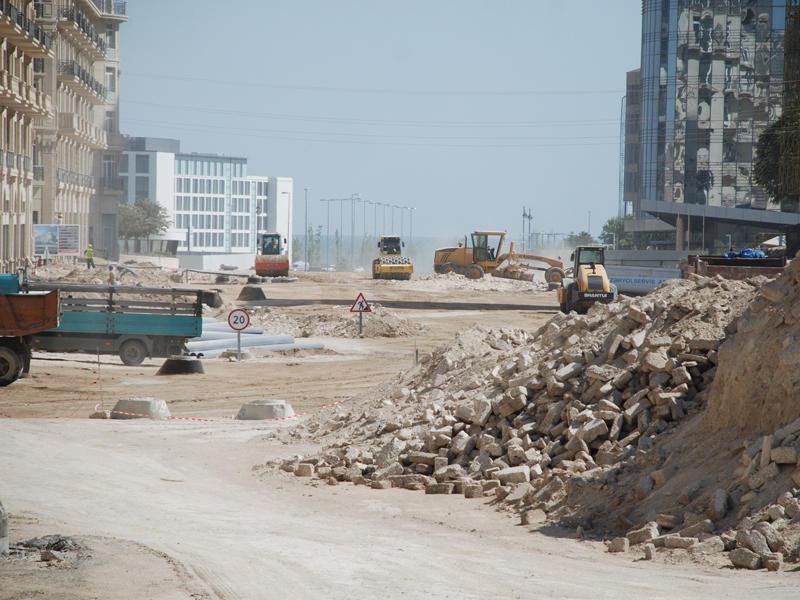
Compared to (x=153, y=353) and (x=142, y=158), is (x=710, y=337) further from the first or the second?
(x=142, y=158)

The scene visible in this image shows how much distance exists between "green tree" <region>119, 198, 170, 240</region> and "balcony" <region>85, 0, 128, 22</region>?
40.5m

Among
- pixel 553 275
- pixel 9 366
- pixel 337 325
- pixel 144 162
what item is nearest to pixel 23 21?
pixel 337 325

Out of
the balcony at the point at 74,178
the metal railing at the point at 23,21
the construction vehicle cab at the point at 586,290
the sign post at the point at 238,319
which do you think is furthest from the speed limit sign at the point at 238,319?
the balcony at the point at 74,178

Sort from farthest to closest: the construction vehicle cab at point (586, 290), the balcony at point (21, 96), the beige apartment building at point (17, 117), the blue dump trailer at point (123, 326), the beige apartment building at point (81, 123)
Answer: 1. the beige apartment building at point (81, 123)
2. the beige apartment building at point (17, 117)
3. the balcony at point (21, 96)
4. the construction vehicle cab at point (586, 290)
5. the blue dump trailer at point (123, 326)

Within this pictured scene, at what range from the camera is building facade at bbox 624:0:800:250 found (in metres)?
83.6

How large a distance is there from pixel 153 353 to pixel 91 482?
1229 cm

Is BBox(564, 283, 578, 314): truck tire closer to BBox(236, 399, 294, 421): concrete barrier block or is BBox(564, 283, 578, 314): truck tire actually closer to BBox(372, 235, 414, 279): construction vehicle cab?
BBox(236, 399, 294, 421): concrete barrier block

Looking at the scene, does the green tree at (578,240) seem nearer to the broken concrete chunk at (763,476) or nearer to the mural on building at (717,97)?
the mural on building at (717,97)

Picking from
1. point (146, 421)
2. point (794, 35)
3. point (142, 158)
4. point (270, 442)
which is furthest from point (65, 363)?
point (142, 158)

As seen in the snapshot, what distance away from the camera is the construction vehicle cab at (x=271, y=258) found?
200 ft

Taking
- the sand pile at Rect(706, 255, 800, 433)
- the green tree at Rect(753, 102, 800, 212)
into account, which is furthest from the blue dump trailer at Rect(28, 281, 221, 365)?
the green tree at Rect(753, 102, 800, 212)

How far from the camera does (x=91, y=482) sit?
40.8 ft

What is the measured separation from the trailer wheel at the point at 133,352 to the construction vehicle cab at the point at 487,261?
117ft

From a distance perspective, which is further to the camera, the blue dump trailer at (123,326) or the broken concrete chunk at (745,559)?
the blue dump trailer at (123,326)
